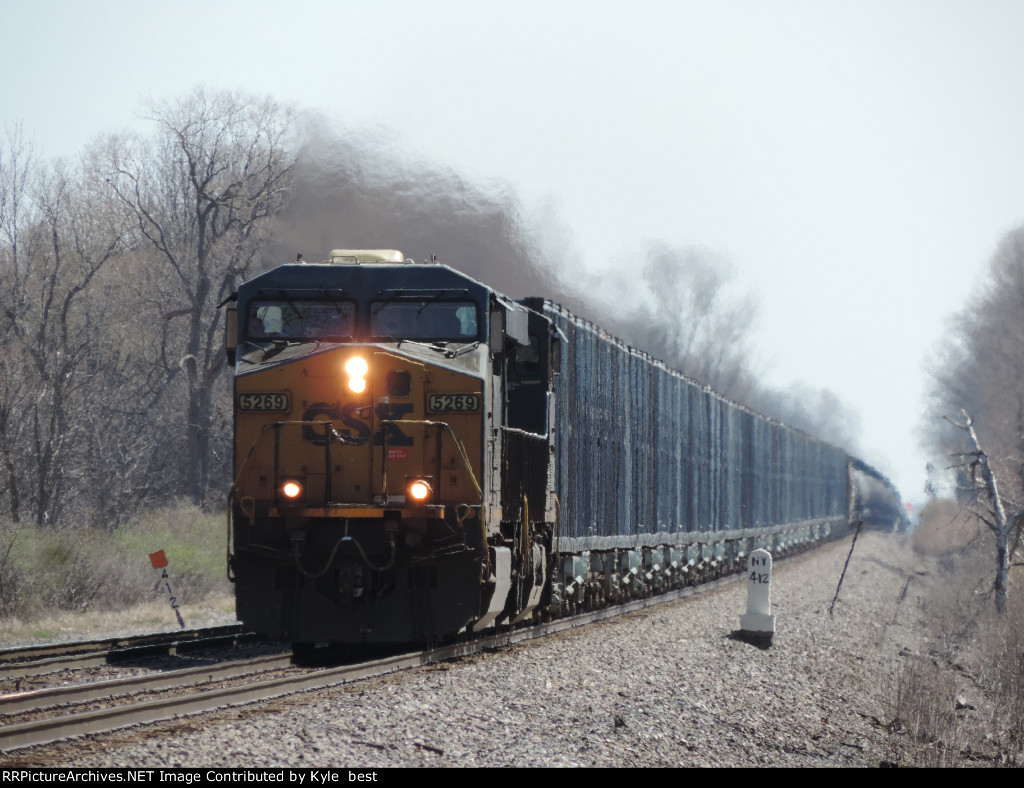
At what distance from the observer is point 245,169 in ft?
99.6

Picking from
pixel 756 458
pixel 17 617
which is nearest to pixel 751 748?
pixel 17 617

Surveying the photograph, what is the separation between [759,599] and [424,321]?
6.81 metres

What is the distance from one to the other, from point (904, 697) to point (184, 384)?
83.3 feet

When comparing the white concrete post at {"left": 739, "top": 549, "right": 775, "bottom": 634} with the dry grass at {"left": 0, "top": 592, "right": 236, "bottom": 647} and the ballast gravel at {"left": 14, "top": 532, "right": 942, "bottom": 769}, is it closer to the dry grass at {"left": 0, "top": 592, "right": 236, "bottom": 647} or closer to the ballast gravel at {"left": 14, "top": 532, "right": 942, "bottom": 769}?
the ballast gravel at {"left": 14, "top": 532, "right": 942, "bottom": 769}

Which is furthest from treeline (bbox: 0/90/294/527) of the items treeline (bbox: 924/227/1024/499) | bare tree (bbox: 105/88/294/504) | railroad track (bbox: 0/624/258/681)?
treeline (bbox: 924/227/1024/499)

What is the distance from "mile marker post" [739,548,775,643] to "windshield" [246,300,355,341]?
683 centimetres

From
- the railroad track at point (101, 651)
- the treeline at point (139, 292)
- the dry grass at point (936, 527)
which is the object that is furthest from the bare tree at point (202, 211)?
the dry grass at point (936, 527)

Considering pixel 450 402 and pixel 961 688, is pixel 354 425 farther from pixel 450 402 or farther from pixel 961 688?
pixel 961 688

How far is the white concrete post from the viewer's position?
50.0ft

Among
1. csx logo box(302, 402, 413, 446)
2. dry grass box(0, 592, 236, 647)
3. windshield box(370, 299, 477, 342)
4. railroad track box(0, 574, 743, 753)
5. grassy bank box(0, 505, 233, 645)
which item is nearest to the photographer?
railroad track box(0, 574, 743, 753)

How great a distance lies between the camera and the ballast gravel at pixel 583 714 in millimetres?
6910

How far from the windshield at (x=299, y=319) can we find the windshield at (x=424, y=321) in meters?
0.26

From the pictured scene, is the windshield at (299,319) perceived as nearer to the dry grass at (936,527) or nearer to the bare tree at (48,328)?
the bare tree at (48,328)

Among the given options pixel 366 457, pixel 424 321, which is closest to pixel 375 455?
pixel 366 457
